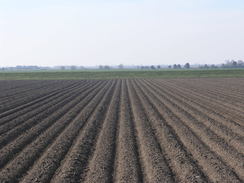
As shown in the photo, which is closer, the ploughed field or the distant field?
the ploughed field

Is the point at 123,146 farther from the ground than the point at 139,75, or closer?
farther from the ground

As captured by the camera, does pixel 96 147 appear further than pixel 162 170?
Yes

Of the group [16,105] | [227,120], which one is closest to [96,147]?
[227,120]

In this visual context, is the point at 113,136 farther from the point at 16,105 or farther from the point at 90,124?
the point at 16,105

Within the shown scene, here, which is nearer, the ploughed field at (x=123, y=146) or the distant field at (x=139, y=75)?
the ploughed field at (x=123, y=146)

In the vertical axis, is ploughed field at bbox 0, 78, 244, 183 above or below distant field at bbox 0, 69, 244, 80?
above

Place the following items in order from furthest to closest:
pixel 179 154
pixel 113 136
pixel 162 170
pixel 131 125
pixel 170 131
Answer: pixel 131 125 < pixel 170 131 < pixel 113 136 < pixel 179 154 < pixel 162 170

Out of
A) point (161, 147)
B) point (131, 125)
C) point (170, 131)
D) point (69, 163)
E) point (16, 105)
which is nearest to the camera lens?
point (69, 163)

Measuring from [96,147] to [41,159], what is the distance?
6.49 feet

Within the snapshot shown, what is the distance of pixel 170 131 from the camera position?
1232cm

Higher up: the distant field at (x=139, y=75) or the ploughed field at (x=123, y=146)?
the ploughed field at (x=123, y=146)

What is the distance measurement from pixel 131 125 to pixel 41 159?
547cm

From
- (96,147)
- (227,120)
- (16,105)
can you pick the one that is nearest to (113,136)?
(96,147)

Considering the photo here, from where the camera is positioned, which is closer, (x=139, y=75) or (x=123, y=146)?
(x=123, y=146)
